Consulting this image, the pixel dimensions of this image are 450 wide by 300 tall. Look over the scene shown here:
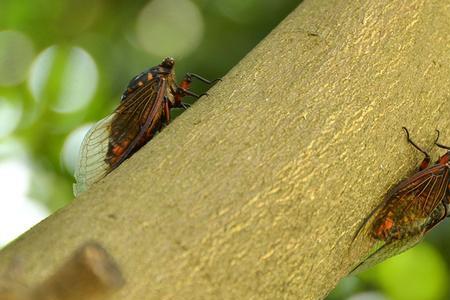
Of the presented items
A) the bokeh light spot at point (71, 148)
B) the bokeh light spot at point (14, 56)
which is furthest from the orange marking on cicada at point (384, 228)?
the bokeh light spot at point (14, 56)

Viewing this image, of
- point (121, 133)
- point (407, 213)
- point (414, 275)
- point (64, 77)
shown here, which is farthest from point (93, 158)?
point (414, 275)

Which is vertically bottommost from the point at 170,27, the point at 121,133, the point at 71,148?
the point at 121,133

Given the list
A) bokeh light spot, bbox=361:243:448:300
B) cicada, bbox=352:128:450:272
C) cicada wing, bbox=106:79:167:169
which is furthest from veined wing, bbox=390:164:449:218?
bokeh light spot, bbox=361:243:448:300

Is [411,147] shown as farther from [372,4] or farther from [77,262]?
[77,262]

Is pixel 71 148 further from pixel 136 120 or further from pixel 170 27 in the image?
pixel 136 120

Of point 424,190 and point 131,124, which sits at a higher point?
point 131,124

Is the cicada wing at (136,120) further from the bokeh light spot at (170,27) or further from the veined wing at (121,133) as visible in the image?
the bokeh light spot at (170,27)

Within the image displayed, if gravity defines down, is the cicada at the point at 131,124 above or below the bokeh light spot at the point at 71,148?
below
